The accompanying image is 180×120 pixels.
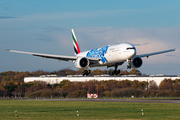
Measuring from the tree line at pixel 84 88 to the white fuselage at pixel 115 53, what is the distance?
69763mm

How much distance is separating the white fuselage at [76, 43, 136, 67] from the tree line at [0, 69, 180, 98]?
69763mm

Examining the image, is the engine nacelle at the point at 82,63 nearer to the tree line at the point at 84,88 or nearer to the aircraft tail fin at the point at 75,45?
the aircraft tail fin at the point at 75,45

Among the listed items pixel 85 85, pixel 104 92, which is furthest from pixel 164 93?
pixel 85 85

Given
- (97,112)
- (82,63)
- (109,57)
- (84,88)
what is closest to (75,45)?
(82,63)

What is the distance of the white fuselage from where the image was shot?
62812 mm

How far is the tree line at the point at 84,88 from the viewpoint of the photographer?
454ft

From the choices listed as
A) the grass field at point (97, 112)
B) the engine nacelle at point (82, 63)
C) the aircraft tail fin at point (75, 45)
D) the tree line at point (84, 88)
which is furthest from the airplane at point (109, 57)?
the tree line at point (84, 88)

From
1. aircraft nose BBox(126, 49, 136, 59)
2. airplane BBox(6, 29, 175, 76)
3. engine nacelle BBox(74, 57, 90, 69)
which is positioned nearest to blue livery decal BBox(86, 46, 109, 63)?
airplane BBox(6, 29, 175, 76)

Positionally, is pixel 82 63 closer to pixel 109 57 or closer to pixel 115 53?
pixel 109 57

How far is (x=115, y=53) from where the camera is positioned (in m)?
65.1

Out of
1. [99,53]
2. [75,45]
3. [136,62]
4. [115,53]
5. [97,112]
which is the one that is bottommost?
[97,112]

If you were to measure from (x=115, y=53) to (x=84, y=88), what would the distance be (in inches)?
3242

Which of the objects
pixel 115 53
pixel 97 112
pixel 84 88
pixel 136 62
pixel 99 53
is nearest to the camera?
pixel 97 112

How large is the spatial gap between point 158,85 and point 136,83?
11381 millimetres
